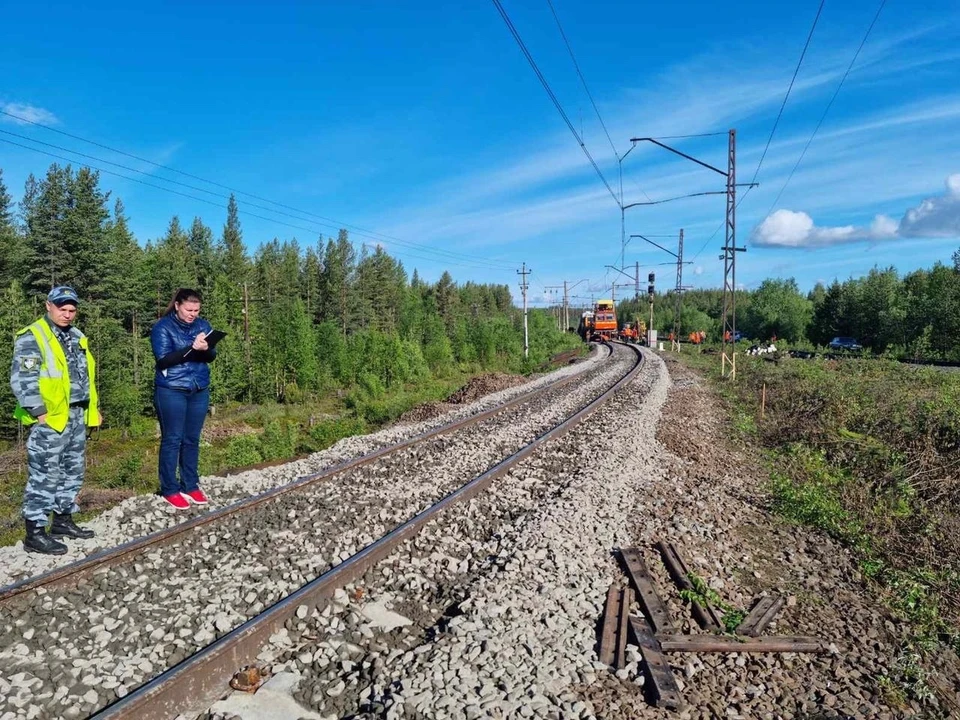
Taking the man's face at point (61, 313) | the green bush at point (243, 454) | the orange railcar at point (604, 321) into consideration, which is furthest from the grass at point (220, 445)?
the orange railcar at point (604, 321)

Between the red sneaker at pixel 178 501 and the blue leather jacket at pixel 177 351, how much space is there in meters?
1.07

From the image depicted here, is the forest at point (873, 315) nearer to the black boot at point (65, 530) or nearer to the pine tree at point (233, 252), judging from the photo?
the black boot at point (65, 530)

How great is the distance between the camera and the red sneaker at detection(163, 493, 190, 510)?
19.7ft

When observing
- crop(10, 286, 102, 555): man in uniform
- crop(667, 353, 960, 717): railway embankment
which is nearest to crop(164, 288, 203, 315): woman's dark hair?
crop(10, 286, 102, 555): man in uniform

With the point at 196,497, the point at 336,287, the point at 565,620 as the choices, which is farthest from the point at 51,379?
the point at 336,287

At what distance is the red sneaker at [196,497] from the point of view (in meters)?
6.23

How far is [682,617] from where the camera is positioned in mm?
4391

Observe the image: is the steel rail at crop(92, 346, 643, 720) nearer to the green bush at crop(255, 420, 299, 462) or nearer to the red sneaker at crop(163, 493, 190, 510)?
the red sneaker at crop(163, 493, 190, 510)

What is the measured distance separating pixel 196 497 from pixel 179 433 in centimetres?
68

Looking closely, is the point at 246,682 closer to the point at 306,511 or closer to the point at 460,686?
the point at 460,686

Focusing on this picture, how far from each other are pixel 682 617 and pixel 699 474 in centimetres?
470

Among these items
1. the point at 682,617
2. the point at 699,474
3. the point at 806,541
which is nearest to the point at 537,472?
the point at 699,474

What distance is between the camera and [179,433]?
20.3 feet

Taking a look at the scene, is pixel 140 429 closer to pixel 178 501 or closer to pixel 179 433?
pixel 179 433
